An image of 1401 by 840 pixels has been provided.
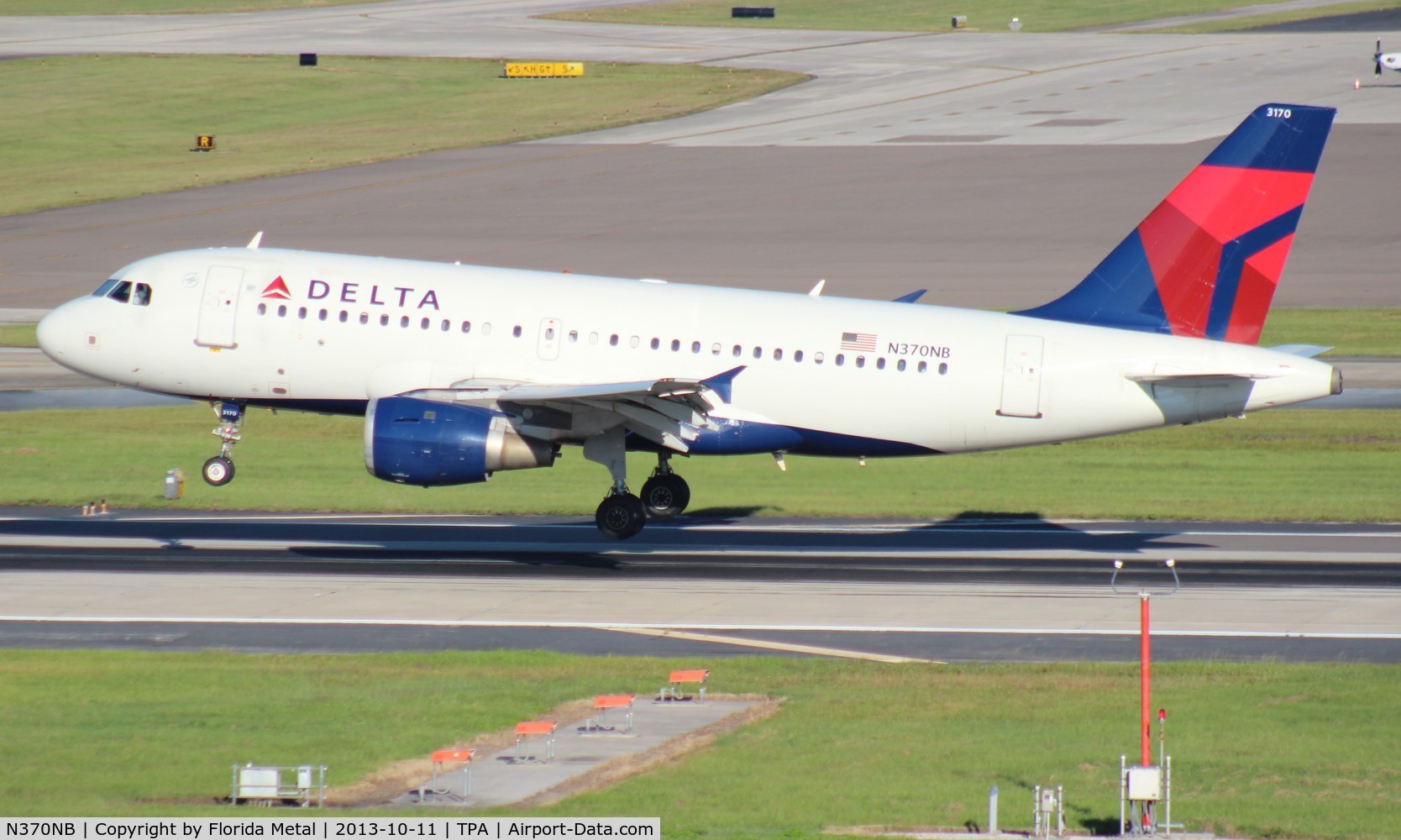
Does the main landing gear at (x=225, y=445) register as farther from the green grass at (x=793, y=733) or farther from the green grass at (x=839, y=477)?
the green grass at (x=793, y=733)

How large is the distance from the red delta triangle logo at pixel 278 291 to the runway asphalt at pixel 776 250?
530 cm

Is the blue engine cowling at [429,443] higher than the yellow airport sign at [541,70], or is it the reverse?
the yellow airport sign at [541,70]

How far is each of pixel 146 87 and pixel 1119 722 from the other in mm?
110831

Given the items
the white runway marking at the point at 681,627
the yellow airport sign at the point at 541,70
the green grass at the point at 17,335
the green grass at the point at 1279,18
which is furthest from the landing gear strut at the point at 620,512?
the green grass at the point at 1279,18

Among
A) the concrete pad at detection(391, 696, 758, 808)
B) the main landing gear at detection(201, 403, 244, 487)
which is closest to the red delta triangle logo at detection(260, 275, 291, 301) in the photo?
the main landing gear at detection(201, 403, 244, 487)

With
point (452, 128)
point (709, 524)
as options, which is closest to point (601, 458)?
point (709, 524)

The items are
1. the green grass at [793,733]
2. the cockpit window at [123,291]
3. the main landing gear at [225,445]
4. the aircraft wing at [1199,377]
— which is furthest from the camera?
the cockpit window at [123,291]

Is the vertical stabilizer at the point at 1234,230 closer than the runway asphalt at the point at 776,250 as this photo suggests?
No

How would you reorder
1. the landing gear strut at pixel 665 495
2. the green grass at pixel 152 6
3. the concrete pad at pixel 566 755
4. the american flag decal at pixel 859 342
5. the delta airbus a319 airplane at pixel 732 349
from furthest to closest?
the green grass at pixel 152 6 < the landing gear strut at pixel 665 495 < the american flag decal at pixel 859 342 < the delta airbus a319 airplane at pixel 732 349 < the concrete pad at pixel 566 755

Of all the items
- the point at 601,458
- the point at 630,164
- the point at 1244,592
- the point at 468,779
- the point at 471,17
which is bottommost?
the point at 468,779

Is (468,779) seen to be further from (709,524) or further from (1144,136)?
(1144,136)

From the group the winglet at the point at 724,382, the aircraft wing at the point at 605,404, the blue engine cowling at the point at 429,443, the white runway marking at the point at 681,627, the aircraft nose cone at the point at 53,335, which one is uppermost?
the aircraft nose cone at the point at 53,335

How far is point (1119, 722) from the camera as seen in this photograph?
2334 cm

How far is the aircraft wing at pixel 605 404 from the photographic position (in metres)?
32.8
